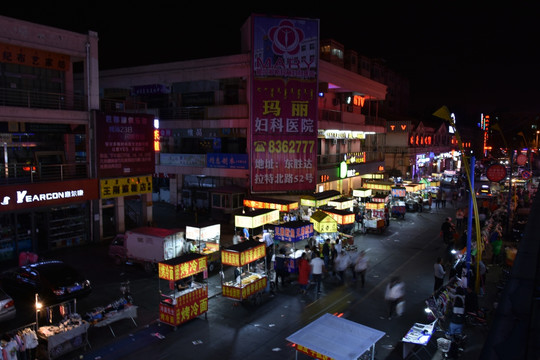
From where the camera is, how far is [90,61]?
24203mm

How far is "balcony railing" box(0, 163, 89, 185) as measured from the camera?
835 inches

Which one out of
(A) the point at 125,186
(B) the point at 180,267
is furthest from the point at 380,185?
(B) the point at 180,267

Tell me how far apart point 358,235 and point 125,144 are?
16.7 metres

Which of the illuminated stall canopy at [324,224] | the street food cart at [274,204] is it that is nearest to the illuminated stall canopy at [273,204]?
the street food cart at [274,204]

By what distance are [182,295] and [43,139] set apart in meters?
17.1

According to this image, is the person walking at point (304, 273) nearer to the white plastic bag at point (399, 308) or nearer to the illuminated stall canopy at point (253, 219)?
the white plastic bag at point (399, 308)

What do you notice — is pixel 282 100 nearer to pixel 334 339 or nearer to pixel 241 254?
pixel 241 254

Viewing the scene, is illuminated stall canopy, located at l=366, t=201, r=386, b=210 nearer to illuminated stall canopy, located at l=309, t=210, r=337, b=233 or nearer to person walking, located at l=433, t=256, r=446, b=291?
illuminated stall canopy, located at l=309, t=210, r=337, b=233

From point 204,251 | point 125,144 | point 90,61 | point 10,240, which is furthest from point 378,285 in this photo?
point 90,61

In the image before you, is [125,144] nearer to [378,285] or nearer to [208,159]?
[208,159]

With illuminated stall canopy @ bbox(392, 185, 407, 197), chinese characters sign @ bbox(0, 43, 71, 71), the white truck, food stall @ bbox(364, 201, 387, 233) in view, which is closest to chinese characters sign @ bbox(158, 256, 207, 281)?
the white truck

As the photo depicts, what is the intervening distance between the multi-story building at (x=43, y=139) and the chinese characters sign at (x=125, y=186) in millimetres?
598

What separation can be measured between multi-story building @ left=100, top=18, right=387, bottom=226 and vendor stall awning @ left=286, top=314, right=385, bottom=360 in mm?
20369

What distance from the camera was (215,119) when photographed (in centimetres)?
3180
